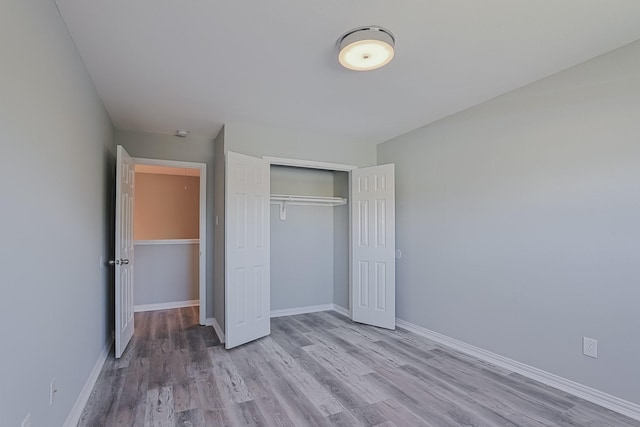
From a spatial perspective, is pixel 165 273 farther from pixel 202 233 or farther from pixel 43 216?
pixel 43 216

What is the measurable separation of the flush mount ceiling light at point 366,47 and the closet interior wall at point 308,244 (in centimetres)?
269

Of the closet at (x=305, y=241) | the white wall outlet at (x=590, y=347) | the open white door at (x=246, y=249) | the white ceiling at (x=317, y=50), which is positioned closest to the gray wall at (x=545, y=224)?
the white wall outlet at (x=590, y=347)

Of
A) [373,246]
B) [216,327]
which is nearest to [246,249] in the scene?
[216,327]

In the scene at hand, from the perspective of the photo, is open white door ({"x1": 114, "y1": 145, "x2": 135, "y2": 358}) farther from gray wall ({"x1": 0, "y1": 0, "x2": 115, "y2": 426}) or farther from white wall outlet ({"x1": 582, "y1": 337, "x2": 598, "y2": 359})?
white wall outlet ({"x1": 582, "y1": 337, "x2": 598, "y2": 359})

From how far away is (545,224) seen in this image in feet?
9.02

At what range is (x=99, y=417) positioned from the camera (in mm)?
2234

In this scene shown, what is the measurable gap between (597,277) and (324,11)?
2.61 m

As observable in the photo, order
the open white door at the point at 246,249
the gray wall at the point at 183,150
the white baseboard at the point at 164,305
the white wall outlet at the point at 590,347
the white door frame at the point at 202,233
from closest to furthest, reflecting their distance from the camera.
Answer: the white wall outlet at the point at 590,347, the open white door at the point at 246,249, the gray wall at the point at 183,150, the white door frame at the point at 202,233, the white baseboard at the point at 164,305

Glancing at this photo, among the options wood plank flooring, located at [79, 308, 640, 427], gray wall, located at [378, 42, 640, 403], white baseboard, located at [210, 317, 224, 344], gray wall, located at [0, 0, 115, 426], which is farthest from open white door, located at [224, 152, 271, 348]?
gray wall, located at [378, 42, 640, 403]

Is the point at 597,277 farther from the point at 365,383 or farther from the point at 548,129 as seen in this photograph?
the point at 365,383

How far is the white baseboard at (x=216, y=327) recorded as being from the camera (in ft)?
12.5

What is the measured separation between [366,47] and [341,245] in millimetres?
3230

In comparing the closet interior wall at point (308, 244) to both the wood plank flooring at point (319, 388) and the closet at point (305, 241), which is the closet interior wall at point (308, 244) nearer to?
the closet at point (305, 241)

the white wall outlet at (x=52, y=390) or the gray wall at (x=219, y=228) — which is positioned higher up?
the gray wall at (x=219, y=228)
